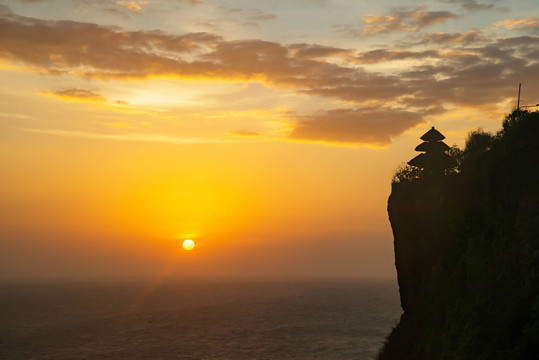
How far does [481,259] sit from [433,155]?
17967 mm

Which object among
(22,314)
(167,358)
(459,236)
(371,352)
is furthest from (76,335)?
(459,236)

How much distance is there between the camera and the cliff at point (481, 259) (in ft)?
94.2

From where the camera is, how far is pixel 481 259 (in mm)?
33562

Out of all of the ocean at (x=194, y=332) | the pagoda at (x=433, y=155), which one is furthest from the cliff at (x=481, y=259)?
the ocean at (x=194, y=332)

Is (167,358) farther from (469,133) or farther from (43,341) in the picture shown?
(469,133)

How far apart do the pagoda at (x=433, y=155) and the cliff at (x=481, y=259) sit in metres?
2.53

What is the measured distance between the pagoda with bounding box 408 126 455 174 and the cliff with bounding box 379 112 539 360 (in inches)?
99.7

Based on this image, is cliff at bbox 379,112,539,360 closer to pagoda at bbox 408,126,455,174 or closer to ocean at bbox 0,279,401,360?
pagoda at bbox 408,126,455,174

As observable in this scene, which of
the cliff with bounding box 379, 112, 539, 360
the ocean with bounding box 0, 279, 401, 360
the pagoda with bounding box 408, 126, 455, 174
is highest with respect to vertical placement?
the pagoda with bounding box 408, 126, 455, 174

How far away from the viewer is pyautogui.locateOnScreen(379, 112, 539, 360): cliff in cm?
2870

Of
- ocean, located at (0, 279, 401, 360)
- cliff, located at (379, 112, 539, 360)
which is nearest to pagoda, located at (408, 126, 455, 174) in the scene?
cliff, located at (379, 112, 539, 360)

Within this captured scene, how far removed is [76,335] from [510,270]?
104m

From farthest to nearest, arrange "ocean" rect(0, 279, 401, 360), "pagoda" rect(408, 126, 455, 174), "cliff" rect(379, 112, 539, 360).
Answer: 1. "ocean" rect(0, 279, 401, 360)
2. "pagoda" rect(408, 126, 455, 174)
3. "cliff" rect(379, 112, 539, 360)

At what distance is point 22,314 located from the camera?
155250 mm
